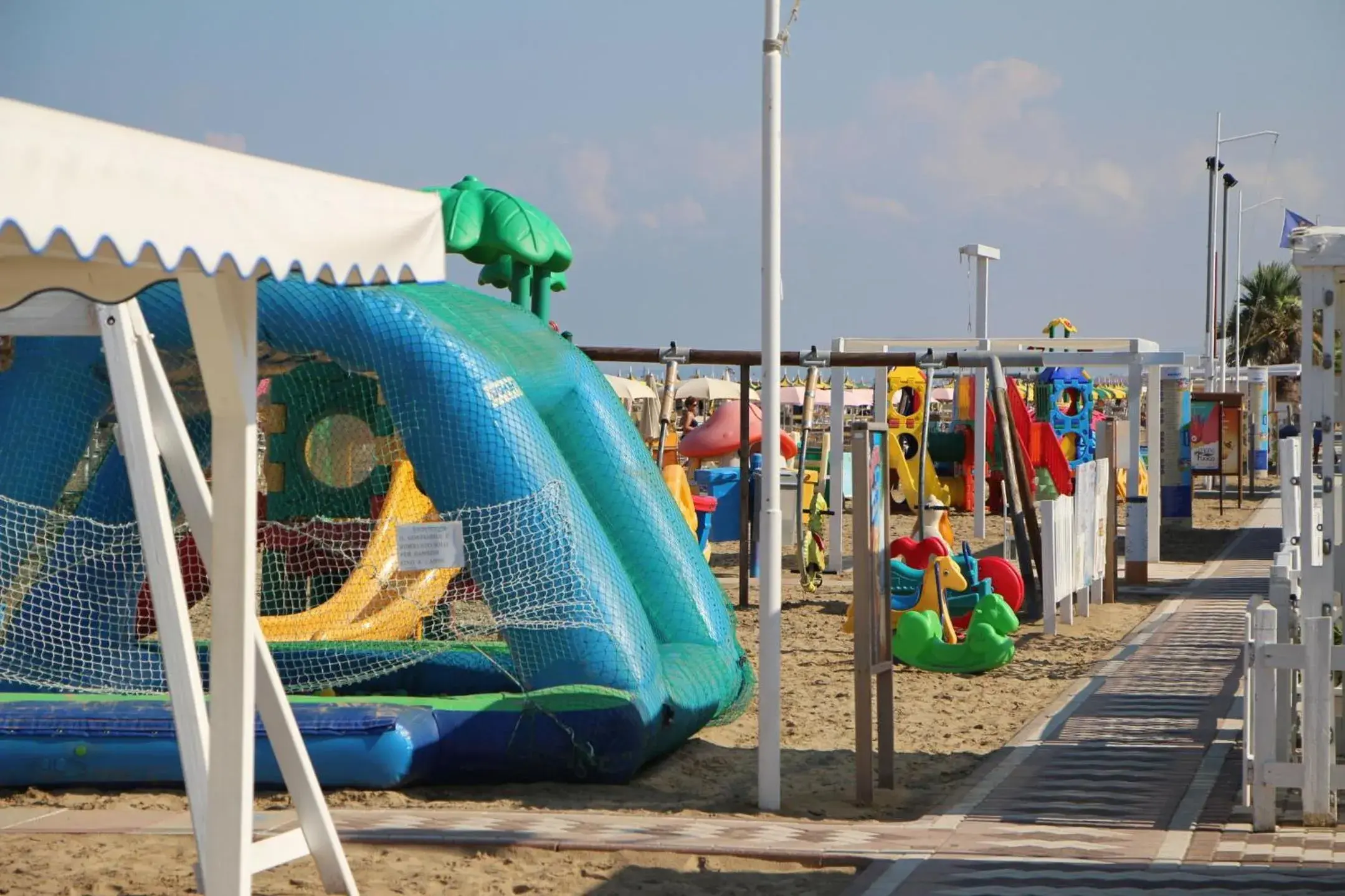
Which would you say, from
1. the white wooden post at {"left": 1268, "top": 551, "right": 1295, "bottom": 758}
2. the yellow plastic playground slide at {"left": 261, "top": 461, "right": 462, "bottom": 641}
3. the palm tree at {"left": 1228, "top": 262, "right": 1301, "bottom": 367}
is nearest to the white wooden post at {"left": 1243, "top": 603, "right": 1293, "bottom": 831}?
the white wooden post at {"left": 1268, "top": 551, "right": 1295, "bottom": 758}

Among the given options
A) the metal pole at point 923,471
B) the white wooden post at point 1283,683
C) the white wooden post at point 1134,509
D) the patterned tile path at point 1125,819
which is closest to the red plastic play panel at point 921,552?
the metal pole at point 923,471

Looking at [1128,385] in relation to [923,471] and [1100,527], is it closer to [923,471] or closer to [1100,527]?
[1100,527]

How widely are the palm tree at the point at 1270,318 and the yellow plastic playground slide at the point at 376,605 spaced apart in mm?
45966

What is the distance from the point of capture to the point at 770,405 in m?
6.39

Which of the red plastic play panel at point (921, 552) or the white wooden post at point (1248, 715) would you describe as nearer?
the white wooden post at point (1248, 715)

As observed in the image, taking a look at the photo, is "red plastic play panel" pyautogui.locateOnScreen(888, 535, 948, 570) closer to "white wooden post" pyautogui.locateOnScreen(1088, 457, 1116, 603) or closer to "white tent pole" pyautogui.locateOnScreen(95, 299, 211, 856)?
"white wooden post" pyautogui.locateOnScreen(1088, 457, 1116, 603)

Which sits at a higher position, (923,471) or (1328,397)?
(1328,397)

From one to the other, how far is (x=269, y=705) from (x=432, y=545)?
93.5 inches

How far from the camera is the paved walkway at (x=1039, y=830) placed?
5070mm

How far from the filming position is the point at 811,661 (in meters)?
10.7

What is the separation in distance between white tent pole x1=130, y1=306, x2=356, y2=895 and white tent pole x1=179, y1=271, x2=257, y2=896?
1.22ft

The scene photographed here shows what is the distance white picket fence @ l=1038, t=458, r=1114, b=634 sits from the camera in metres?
11.7

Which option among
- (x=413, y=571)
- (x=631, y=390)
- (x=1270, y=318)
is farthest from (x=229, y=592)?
(x=1270, y=318)

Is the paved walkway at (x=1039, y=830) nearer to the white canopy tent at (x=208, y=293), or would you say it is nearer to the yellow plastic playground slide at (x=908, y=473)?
the white canopy tent at (x=208, y=293)
